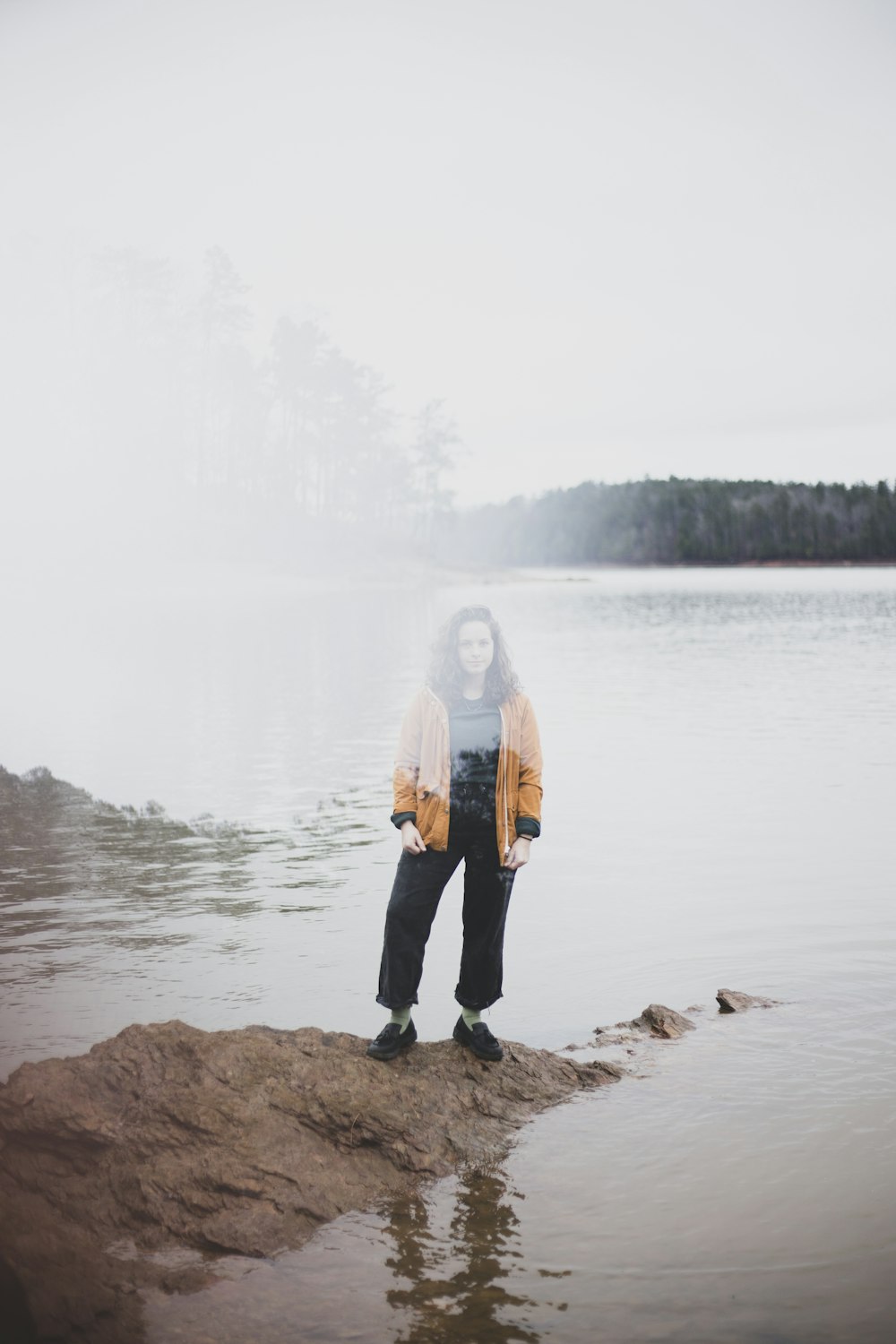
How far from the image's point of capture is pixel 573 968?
641 cm

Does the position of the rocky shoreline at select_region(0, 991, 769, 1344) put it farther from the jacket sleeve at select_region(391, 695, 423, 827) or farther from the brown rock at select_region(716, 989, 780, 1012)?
the brown rock at select_region(716, 989, 780, 1012)

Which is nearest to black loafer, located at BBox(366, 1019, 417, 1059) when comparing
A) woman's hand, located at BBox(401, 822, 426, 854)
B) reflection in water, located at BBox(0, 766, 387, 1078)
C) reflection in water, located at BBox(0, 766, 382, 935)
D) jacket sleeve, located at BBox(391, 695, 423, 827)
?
woman's hand, located at BBox(401, 822, 426, 854)

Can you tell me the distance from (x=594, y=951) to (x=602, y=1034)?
154cm

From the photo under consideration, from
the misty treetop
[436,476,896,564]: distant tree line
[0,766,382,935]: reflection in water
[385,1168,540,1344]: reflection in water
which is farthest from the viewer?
[436,476,896,564]: distant tree line

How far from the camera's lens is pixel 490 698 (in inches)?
163

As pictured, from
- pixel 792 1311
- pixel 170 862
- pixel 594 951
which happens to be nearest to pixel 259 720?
pixel 170 862

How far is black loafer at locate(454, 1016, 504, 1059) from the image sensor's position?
4.34 metres

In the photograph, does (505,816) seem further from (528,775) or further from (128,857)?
(128,857)

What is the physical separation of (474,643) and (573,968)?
2970 mm

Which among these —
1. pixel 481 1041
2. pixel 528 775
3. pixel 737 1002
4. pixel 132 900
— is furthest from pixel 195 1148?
pixel 132 900

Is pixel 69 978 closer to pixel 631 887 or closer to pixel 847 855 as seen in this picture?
pixel 631 887

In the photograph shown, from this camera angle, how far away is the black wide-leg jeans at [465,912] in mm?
4109

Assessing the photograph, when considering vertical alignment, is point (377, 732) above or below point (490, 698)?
below

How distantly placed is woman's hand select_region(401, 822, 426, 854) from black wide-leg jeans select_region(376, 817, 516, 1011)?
0.19 ft
